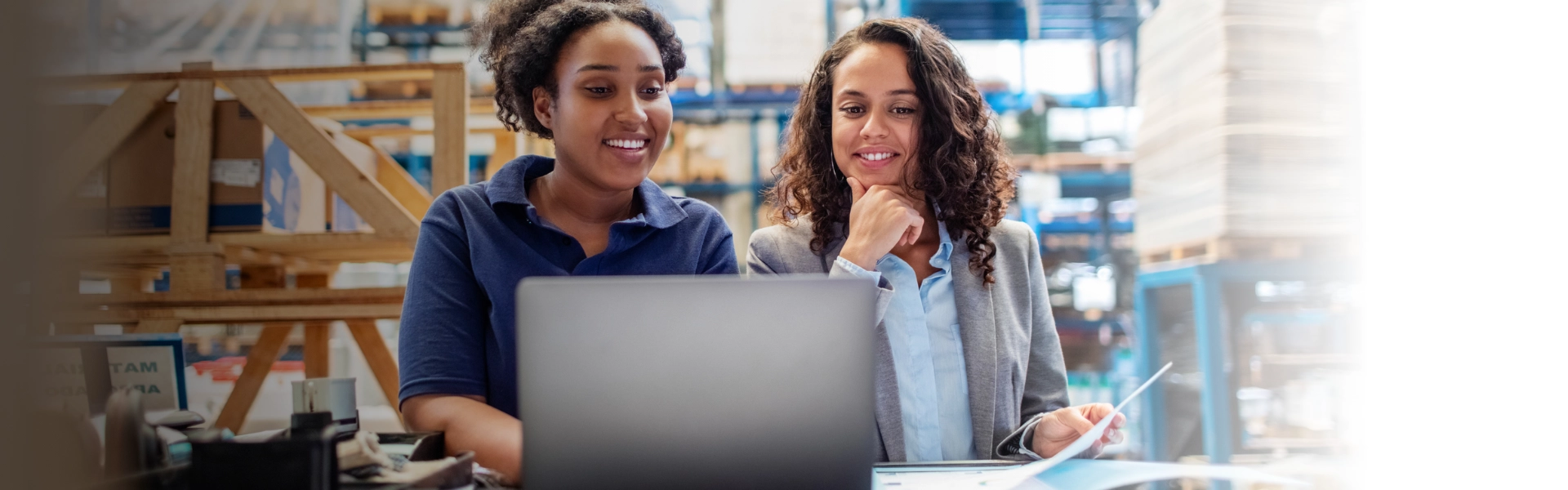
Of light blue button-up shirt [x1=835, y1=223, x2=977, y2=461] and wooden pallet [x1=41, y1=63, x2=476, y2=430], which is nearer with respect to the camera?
light blue button-up shirt [x1=835, y1=223, x2=977, y2=461]

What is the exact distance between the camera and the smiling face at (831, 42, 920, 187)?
Result: 1.37 m

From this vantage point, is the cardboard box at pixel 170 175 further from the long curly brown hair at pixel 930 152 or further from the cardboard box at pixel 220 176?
the long curly brown hair at pixel 930 152

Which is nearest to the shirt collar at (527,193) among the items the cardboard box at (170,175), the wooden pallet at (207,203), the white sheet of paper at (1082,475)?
the white sheet of paper at (1082,475)

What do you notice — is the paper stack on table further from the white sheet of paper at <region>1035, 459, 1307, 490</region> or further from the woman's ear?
the woman's ear

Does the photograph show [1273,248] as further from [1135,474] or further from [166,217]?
[166,217]

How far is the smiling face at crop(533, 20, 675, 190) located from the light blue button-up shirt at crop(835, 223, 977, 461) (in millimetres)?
399

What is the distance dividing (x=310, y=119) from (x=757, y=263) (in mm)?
1268

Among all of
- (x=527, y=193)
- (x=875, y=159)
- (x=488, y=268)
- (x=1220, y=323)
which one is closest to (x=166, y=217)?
(x=527, y=193)

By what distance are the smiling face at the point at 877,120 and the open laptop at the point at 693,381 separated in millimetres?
724

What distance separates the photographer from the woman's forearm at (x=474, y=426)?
911mm

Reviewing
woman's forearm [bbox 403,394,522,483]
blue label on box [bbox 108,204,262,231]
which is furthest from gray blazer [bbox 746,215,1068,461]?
blue label on box [bbox 108,204,262,231]

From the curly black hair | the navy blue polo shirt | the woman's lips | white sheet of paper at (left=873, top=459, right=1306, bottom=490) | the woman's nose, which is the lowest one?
white sheet of paper at (left=873, top=459, right=1306, bottom=490)

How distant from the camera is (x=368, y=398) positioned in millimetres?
4555

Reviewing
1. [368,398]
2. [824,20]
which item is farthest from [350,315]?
[368,398]
